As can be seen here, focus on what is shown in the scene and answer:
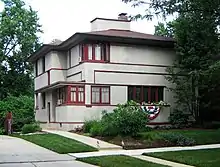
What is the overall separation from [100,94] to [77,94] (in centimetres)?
170

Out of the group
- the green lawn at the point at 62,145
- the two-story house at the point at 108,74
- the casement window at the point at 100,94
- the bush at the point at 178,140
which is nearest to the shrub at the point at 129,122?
the bush at the point at 178,140

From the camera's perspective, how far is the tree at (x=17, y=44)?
51.2 m

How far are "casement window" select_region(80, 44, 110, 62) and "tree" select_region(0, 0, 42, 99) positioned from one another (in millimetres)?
23224

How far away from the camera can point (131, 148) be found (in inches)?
775

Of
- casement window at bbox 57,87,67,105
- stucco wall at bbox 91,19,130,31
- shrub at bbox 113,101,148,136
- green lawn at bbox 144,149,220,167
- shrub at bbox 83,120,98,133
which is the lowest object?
green lawn at bbox 144,149,220,167

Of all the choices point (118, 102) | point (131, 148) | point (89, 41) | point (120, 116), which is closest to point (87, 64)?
point (89, 41)

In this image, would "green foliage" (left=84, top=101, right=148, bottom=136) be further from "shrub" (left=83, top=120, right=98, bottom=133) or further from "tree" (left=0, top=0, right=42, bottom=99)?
"tree" (left=0, top=0, right=42, bottom=99)

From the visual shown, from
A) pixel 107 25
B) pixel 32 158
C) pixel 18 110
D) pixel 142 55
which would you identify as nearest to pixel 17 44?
pixel 18 110

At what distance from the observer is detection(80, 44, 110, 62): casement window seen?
29.4 m

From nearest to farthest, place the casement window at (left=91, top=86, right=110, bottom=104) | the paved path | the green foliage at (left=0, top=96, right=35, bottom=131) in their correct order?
the paved path → the casement window at (left=91, top=86, right=110, bottom=104) → the green foliage at (left=0, top=96, right=35, bottom=131)

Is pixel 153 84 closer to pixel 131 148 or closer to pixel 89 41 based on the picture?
pixel 89 41

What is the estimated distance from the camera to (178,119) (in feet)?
98.8

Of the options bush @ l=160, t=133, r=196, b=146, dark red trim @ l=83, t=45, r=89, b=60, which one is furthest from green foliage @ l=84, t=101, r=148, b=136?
dark red trim @ l=83, t=45, r=89, b=60

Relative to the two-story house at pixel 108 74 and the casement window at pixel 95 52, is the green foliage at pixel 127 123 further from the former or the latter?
the casement window at pixel 95 52
